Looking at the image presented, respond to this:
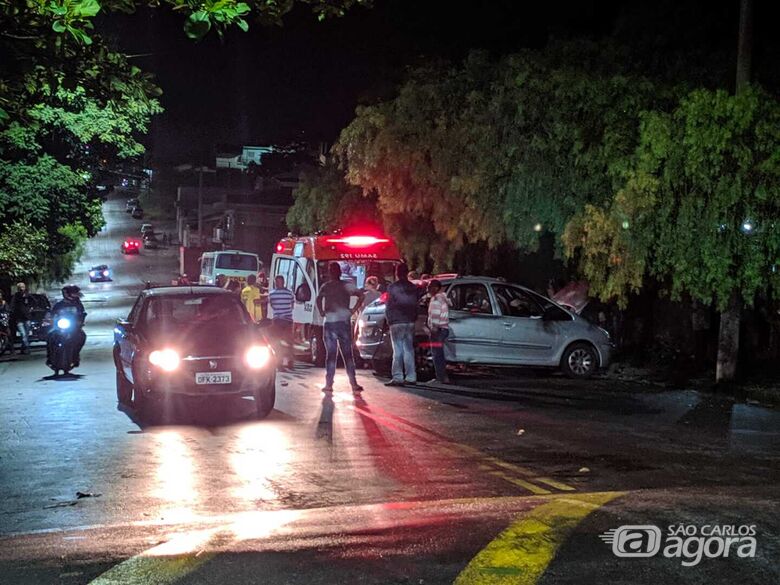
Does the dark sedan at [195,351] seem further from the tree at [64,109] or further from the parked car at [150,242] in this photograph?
the parked car at [150,242]

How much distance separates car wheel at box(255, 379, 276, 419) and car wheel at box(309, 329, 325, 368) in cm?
640

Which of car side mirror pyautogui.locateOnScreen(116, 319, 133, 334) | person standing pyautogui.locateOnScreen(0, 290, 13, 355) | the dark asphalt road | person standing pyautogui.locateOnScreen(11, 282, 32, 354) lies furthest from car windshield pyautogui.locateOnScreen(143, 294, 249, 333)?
person standing pyautogui.locateOnScreen(0, 290, 13, 355)

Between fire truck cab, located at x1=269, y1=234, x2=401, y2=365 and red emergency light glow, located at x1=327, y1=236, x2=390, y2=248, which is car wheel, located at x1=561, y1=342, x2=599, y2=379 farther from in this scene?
red emergency light glow, located at x1=327, y1=236, x2=390, y2=248

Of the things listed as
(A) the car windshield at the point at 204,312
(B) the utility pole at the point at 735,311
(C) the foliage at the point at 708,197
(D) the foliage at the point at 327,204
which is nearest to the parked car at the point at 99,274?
(D) the foliage at the point at 327,204

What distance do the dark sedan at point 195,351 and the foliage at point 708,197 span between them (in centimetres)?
642

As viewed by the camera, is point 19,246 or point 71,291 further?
point 19,246

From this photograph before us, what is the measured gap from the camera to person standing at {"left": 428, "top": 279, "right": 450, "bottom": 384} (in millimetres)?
15234

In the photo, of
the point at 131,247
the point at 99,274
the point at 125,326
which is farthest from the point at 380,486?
the point at 131,247

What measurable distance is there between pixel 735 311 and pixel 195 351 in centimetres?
882

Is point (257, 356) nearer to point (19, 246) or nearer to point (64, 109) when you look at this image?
point (64, 109)

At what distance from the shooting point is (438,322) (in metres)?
15.2

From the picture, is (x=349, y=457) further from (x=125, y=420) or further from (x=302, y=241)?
(x=302, y=241)

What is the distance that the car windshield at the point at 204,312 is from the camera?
1257 cm

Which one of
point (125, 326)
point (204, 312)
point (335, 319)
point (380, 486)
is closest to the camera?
point (380, 486)
